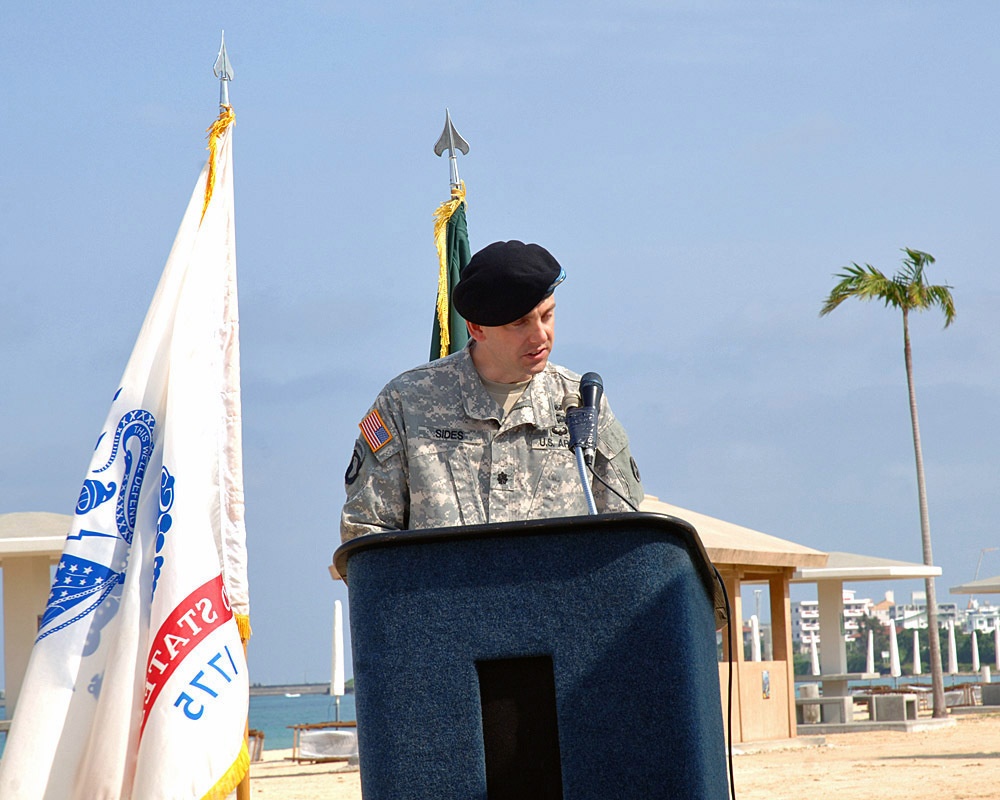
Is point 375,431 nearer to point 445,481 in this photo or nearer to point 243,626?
point 445,481

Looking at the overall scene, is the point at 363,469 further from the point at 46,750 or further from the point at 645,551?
the point at 46,750

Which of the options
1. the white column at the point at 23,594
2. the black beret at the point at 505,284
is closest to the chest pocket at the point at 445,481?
the black beret at the point at 505,284

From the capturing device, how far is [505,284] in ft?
8.17

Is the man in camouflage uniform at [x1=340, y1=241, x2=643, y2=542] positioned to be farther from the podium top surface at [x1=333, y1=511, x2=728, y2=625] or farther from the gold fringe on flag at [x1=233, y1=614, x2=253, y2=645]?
the gold fringe on flag at [x1=233, y1=614, x2=253, y2=645]

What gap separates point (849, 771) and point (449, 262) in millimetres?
7238

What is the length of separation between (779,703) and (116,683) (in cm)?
1315

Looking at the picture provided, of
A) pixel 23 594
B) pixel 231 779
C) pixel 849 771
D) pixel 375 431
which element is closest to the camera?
pixel 375 431

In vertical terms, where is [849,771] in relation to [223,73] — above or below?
below

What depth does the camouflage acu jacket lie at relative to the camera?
2.54 meters

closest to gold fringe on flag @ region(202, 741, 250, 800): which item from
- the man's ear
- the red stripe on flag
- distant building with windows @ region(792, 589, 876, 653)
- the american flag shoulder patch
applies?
the red stripe on flag

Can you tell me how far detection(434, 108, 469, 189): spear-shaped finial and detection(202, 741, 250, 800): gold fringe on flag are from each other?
3.79 meters

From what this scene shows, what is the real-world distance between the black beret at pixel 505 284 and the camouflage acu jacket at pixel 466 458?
0.71ft

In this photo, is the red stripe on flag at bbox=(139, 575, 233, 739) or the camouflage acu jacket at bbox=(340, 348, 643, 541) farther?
the red stripe on flag at bbox=(139, 575, 233, 739)

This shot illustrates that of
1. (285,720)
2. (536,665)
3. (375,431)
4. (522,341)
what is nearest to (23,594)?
(375,431)
